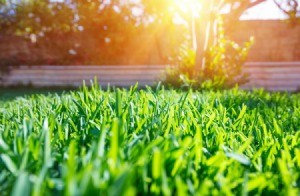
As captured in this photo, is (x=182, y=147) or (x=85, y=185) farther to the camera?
(x=182, y=147)

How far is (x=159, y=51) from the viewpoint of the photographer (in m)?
16.3

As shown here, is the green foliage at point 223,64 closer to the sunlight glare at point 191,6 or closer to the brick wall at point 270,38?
the sunlight glare at point 191,6

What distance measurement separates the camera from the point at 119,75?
14.9 m

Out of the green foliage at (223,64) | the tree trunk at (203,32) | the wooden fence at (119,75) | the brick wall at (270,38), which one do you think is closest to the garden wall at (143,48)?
the brick wall at (270,38)

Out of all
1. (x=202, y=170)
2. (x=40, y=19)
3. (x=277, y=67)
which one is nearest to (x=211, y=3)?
(x=277, y=67)

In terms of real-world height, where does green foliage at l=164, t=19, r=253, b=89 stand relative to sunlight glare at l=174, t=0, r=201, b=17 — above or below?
below

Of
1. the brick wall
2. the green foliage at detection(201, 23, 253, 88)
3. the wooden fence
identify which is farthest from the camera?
Answer: the brick wall

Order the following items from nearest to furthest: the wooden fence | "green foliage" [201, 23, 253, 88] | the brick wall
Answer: "green foliage" [201, 23, 253, 88] < the wooden fence < the brick wall

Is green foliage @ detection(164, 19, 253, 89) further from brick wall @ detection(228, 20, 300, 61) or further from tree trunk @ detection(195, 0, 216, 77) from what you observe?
brick wall @ detection(228, 20, 300, 61)

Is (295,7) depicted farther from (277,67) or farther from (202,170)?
(202,170)

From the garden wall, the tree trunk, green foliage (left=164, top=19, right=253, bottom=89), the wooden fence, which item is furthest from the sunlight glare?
the garden wall

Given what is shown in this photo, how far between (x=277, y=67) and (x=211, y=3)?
5.71 meters

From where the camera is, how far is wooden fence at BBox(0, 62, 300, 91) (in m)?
13.7

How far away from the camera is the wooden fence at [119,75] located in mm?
13719
